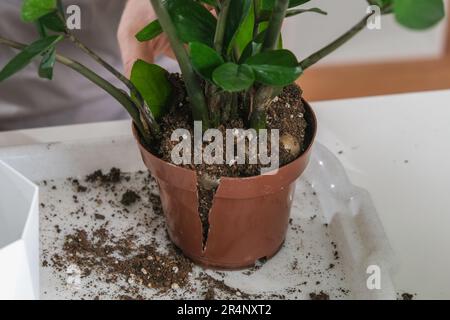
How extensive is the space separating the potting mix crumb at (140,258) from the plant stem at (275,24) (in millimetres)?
242

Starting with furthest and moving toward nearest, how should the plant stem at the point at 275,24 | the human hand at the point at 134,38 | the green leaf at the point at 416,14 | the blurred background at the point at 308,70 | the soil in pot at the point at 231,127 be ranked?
the blurred background at the point at 308,70, the human hand at the point at 134,38, the soil in pot at the point at 231,127, the plant stem at the point at 275,24, the green leaf at the point at 416,14

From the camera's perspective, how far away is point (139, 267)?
2.21 feet

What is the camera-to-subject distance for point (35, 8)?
523 mm

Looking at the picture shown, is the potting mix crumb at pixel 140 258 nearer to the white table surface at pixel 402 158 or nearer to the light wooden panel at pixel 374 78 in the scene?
the white table surface at pixel 402 158

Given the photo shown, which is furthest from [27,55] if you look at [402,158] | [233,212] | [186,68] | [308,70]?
[308,70]

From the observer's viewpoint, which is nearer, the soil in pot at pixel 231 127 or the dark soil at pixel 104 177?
the soil in pot at pixel 231 127

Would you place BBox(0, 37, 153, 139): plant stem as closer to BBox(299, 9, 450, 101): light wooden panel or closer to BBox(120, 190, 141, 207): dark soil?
BBox(120, 190, 141, 207): dark soil

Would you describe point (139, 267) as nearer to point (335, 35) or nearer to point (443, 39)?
point (335, 35)

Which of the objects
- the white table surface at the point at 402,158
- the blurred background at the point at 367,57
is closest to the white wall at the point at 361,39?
the blurred background at the point at 367,57

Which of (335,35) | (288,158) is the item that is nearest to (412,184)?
(288,158)

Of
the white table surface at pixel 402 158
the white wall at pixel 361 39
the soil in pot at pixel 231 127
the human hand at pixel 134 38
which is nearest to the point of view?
the soil in pot at pixel 231 127

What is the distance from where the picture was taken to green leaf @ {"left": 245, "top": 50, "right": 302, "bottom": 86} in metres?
0.52

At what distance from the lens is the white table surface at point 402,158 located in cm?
72
